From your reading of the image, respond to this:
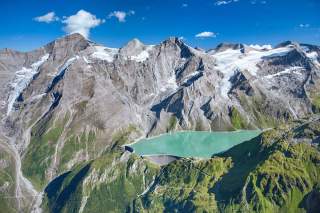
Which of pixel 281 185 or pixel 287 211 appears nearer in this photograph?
pixel 287 211

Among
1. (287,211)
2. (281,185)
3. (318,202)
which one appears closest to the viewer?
(318,202)

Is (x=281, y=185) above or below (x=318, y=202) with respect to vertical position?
below

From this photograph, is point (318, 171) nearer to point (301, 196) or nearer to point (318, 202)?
point (301, 196)

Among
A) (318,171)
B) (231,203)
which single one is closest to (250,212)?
(231,203)

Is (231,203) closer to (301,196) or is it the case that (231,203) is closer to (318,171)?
(301,196)

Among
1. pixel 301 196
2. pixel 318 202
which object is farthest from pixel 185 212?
pixel 318 202

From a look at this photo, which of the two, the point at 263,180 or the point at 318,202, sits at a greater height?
the point at 318,202

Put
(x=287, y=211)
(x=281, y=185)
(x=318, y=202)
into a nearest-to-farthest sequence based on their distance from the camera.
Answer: (x=318, y=202), (x=287, y=211), (x=281, y=185)

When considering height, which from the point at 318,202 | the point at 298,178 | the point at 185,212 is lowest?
the point at 185,212
